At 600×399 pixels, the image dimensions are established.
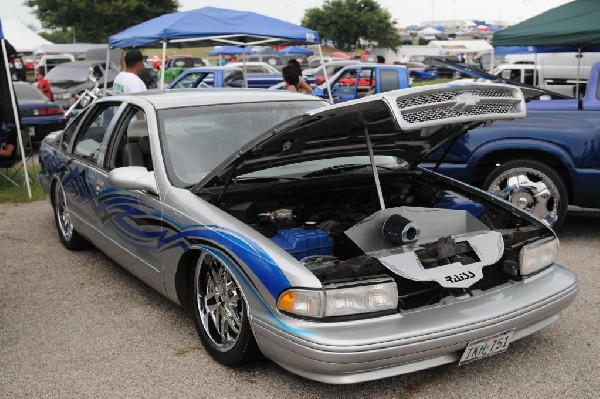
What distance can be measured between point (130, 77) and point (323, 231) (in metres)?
4.91

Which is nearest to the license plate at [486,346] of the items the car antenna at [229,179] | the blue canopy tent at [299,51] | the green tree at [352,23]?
the car antenna at [229,179]

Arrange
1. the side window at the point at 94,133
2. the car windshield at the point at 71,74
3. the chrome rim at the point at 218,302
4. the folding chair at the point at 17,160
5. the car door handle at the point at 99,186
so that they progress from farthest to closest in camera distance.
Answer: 1. the car windshield at the point at 71,74
2. the folding chair at the point at 17,160
3. the side window at the point at 94,133
4. the car door handle at the point at 99,186
5. the chrome rim at the point at 218,302

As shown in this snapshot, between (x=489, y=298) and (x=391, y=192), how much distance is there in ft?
4.35

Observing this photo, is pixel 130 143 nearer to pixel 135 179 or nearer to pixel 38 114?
pixel 135 179

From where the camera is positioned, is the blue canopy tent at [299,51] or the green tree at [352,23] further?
the green tree at [352,23]

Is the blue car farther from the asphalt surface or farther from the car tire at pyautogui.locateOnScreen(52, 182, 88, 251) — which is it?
the asphalt surface

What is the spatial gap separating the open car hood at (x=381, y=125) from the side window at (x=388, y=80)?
9.68 metres

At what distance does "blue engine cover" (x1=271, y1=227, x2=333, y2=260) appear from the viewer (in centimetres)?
347

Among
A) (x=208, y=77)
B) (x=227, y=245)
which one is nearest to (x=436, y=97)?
(x=227, y=245)

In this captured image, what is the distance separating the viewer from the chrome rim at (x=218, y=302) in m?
3.47

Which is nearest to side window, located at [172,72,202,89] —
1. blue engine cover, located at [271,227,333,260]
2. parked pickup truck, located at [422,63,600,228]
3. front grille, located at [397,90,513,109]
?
parked pickup truck, located at [422,63,600,228]

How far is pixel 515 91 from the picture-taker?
11.2 feet

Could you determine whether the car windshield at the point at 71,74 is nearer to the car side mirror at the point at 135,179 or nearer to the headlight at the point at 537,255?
the car side mirror at the point at 135,179

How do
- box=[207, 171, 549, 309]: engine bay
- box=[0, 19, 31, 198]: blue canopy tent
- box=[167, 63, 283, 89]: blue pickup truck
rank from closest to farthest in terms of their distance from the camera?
box=[207, 171, 549, 309]: engine bay, box=[0, 19, 31, 198]: blue canopy tent, box=[167, 63, 283, 89]: blue pickup truck
